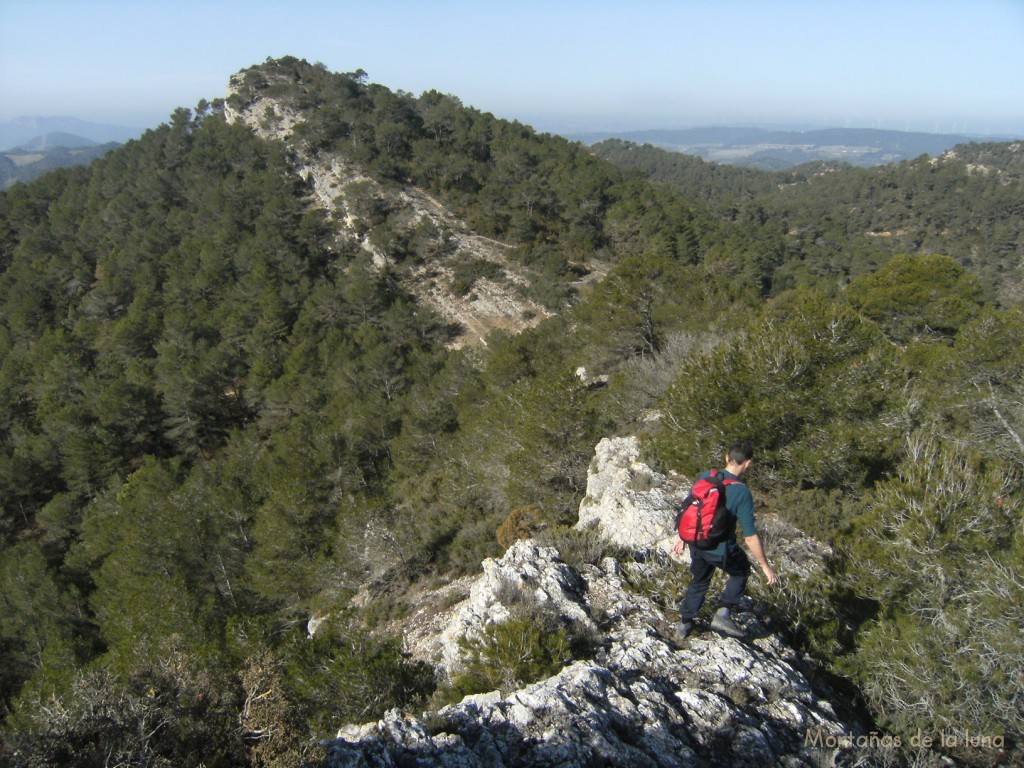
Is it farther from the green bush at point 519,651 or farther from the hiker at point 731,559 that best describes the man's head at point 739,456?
the green bush at point 519,651

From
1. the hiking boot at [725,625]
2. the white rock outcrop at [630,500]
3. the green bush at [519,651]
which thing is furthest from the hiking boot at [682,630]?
the white rock outcrop at [630,500]

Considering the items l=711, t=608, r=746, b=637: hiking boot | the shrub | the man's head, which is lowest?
the shrub

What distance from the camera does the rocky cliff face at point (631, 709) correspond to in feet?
13.6

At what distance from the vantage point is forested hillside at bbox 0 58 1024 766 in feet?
17.8

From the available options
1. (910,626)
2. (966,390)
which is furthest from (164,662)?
(966,390)

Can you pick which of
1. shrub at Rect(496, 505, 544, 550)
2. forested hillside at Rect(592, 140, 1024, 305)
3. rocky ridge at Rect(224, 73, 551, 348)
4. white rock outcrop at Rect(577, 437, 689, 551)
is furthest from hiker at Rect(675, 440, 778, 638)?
forested hillside at Rect(592, 140, 1024, 305)

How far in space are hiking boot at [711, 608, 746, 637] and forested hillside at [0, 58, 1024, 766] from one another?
992 mm

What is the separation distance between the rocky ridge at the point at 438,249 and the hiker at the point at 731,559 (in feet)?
101

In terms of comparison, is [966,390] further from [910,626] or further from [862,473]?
[910,626]

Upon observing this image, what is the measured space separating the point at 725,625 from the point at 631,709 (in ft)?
4.63

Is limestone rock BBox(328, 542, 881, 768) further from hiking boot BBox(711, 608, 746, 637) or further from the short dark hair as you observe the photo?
the short dark hair

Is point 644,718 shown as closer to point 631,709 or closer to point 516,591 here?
point 631,709

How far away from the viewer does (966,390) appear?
38.9ft

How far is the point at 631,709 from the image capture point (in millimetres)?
4586
